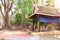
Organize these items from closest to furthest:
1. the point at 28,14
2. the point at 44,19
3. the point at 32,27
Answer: the point at 44,19, the point at 32,27, the point at 28,14

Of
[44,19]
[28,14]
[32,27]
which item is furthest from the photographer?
[28,14]

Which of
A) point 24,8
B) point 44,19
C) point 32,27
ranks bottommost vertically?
point 32,27

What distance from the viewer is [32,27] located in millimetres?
4641

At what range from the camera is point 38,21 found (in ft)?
13.7

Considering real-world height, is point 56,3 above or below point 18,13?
above

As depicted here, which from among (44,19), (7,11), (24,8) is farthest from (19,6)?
(44,19)

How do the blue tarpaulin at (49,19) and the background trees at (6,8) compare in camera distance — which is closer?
the blue tarpaulin at (49,19)

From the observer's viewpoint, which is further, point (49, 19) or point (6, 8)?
point (6, 8)

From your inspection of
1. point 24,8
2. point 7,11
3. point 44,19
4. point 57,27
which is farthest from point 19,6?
point 57,27

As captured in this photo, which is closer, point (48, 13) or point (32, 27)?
point (48, 13)

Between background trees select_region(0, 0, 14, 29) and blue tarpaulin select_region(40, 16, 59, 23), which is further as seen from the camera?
background trees select_region(0, 0, 14, 29)

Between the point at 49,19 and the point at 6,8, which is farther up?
the point at 6,8

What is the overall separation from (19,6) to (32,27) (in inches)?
40.9

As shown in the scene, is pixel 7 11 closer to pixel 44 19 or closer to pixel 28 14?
pixel 28 14
